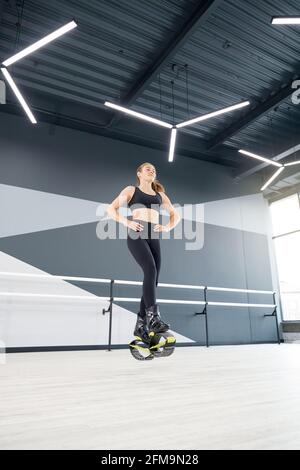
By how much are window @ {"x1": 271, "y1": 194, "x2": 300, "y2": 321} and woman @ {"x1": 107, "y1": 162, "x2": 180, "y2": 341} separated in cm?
455

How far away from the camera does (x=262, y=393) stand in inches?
40.9

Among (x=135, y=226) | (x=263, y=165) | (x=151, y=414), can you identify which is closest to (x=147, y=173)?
(x=135, y=226)

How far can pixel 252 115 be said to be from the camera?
467 centimetres

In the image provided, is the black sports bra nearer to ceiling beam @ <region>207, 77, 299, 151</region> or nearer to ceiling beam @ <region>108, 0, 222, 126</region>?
ceiling beam @ <region>108, 0, 222, 126</region>

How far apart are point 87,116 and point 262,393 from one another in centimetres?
437

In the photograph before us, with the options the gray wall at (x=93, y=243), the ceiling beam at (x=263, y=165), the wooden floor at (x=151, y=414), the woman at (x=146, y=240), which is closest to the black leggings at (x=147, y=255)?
the woman at (x=146, y=240)

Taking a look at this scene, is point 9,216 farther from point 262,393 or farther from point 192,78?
point 262,393

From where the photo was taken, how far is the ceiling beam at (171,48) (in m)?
3.07

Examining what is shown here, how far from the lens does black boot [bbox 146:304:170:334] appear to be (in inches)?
66.5

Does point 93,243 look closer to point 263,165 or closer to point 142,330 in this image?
point 142,330

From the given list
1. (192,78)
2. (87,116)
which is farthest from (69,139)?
(192,78)

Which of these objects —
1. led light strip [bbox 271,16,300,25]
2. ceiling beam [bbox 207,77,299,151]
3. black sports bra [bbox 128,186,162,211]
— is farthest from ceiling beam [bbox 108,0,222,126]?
black sports bra [bbox 128,186,162,211]

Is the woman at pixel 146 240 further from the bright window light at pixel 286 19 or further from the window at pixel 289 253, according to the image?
the window at pixel 289 253

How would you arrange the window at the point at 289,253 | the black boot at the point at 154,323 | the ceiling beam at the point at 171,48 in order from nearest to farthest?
1. the black boot at the point at 154,323
2. the ceiling beam at the point at 171,48
3. the window at the point at 289,253
